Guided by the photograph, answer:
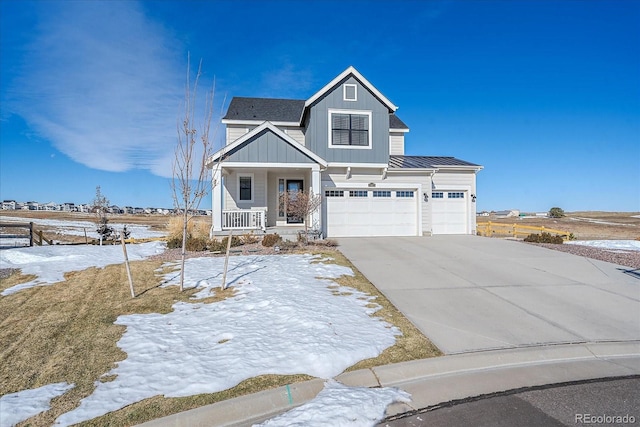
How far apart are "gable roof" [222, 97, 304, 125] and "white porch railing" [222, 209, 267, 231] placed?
666 centimetres

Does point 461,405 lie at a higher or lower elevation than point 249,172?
lower

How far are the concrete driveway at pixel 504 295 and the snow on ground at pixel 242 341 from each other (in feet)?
3.50

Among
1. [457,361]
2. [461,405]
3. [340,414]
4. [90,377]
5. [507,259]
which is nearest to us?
[340,414]

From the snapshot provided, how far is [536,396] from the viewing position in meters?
3.53

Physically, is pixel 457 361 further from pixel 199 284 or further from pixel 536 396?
pixel 199 284

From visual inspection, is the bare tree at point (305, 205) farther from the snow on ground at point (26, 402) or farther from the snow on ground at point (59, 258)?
the snow on ground at point (26, 402)

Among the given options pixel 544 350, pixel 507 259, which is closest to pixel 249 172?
pixel 507 259

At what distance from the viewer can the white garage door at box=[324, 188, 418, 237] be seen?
16078 mm

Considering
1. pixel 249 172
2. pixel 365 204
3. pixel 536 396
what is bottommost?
pixel 536 396

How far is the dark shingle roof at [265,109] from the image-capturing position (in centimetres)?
1918

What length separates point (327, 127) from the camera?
52.6 ft

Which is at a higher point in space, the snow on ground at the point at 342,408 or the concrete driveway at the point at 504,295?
the concrete driveway at the point at 504,295

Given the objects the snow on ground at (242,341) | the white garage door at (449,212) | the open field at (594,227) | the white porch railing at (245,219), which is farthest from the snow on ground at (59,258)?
the open field at (594,227)

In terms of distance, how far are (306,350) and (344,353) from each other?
51 centimetres
